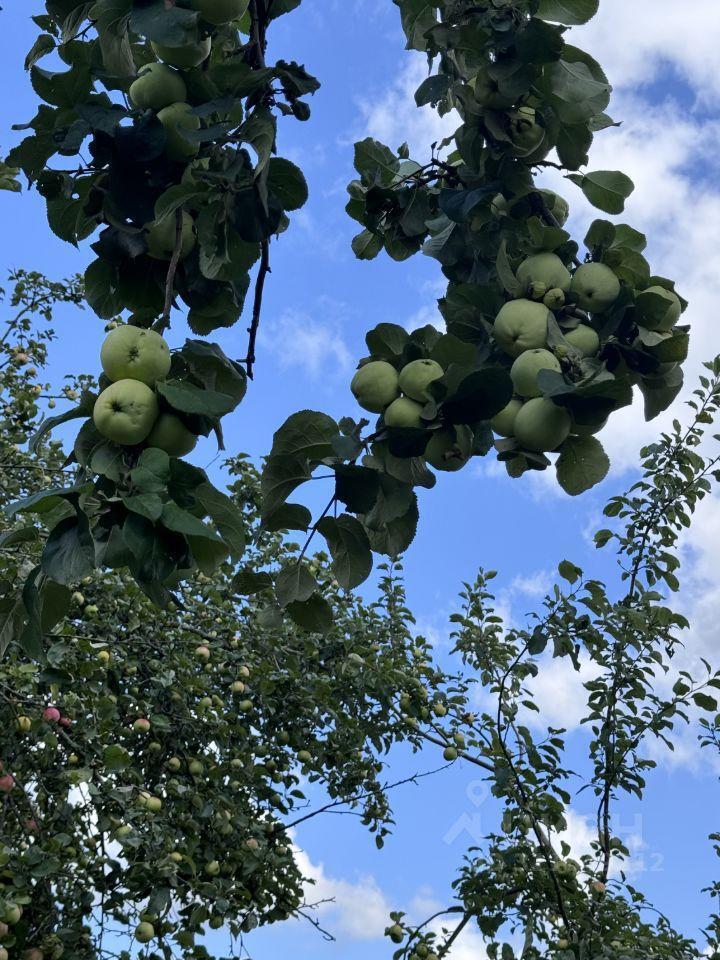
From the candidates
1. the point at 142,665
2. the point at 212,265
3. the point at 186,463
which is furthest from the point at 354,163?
the point at 142,665

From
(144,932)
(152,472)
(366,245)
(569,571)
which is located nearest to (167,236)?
(152,472)

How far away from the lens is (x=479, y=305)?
1.66m

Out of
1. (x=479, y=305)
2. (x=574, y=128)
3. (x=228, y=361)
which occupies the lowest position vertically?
(x=228, y=361)

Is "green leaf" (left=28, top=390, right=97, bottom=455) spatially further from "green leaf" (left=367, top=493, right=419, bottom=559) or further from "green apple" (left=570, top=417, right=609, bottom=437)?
"green apple" (left=570, top=417, right=609, bottom=437)

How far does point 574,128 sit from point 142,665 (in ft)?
11.4

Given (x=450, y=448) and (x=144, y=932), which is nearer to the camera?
(x=450, y=448)

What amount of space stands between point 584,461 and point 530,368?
23 centimetres

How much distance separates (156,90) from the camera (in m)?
1.54

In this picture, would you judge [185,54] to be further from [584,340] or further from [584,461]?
[584,461]

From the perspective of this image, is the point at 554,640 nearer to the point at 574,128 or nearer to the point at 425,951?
the point at 425,951

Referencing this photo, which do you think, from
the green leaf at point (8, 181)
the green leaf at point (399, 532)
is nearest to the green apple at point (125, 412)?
the green leaf at point (399, 532)

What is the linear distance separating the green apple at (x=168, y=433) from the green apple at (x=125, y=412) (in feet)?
0.05

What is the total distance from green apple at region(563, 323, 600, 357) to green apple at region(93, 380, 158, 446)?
0.71 metres

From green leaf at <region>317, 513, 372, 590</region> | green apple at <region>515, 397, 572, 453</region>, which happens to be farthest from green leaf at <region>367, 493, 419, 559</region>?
green apple at <region>515, 397, 572, 453</region>
